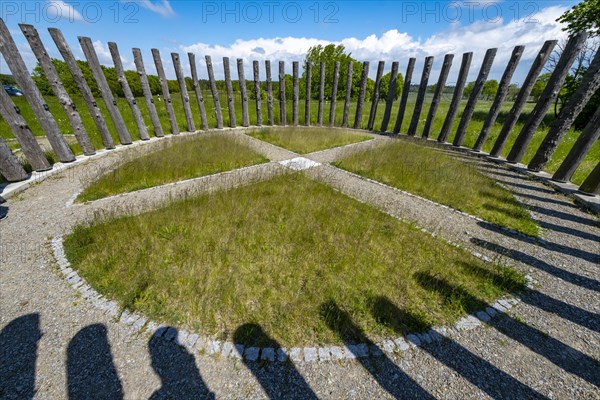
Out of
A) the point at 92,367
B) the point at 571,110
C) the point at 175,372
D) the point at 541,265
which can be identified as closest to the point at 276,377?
the point at 175,372

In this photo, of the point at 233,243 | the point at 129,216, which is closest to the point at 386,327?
the point at 233,243

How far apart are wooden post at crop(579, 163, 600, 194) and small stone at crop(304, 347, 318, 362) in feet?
27.4

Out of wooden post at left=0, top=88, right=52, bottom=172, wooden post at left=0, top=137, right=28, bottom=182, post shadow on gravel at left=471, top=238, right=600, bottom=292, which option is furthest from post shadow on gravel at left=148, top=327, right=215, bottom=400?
wooden post at left=0, top=88, right=52, bottom=172

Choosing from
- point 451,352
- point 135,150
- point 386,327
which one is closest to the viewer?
point 451,352

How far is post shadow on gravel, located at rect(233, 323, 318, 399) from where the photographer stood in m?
2.19

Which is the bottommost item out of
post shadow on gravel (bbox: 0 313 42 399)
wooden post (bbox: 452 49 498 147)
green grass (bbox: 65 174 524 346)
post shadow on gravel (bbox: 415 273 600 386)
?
post shadow on gravel (bbox: 0 313 42 399)

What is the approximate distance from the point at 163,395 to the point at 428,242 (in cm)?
428

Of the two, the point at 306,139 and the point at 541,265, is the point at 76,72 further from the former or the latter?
the point at 541,265

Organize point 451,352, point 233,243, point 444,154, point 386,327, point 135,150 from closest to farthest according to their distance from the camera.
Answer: point 451,352 → point 386,327 → point 233,243 → point 135,150 → point 444,154

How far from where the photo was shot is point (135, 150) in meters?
8.53

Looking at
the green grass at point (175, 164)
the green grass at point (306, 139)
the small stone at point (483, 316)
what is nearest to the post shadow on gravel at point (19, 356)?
the green grass at point (175, 164)

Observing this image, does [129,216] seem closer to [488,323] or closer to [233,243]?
[233,243]

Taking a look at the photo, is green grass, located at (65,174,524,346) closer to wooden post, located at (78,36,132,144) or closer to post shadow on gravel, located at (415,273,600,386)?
post shadow on gravel, located at (415,273,600,386)

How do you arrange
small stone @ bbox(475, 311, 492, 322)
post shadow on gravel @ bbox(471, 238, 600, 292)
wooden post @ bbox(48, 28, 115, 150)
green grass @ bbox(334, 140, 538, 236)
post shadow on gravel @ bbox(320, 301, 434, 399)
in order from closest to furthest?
1. post shadow on gravel @ bbox(320, 301, 434, 399)
2. small stone @ bbox(475, 311, 492, 322)
3. post shadow on gravel @ bbox(471, 238, 600, 292)
4. green grass @ bbox(334, 140, 538, 236)
5. wooden post @ bbox(48, 28, 115, 150)
